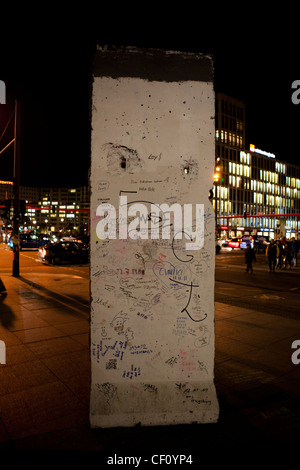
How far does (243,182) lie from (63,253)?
243 feet

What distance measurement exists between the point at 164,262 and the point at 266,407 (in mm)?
2225

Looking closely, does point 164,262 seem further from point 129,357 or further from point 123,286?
point 129,357

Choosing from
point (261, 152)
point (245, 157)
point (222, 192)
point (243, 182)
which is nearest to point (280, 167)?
point (261, 152)

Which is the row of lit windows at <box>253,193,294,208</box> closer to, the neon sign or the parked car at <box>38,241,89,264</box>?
the neon sign

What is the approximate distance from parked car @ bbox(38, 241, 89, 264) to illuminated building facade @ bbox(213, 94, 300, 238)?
2154 inches

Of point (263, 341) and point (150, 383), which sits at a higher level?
point (150, 383)

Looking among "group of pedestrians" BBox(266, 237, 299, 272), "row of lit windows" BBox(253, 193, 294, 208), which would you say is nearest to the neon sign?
"row of lit windows" BBox(253, 193, 294, 208)

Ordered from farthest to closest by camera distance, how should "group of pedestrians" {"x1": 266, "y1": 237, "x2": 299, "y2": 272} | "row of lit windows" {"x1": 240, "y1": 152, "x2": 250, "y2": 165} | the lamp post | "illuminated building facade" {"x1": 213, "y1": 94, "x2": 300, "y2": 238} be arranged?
"row of lit windows" {"x1": 240, "y1": 152, "x2": 250, "y2": 165}
"illuminated building facade" {"x1": 213, "y1": 94, "x2": 300, "y2": 238}
"group of pedestrians" {"x1": 266, "y1": 237, "x2": 299, "y2": 272}
the lamp post

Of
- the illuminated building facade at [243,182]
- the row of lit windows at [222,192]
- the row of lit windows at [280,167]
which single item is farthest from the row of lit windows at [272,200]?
the row of lit windows at [222,192]

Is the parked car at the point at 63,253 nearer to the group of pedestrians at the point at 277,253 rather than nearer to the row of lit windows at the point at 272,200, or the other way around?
the group of pedestrians at the point at 277,253

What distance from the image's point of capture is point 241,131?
277ft

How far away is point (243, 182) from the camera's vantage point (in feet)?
283

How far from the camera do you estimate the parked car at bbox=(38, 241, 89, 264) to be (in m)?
21.2
